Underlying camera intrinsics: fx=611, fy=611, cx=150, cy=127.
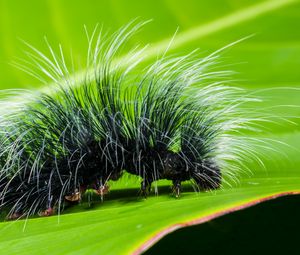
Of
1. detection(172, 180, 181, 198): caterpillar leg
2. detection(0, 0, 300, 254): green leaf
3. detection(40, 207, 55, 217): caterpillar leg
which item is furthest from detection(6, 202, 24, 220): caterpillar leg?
detection(172, 180, 181, 198): caterpillar leg

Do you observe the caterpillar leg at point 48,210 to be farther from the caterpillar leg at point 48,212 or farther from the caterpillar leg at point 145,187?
the caterpillar leg at point 145,187

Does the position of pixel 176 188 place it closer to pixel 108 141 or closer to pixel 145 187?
pixel 145 187

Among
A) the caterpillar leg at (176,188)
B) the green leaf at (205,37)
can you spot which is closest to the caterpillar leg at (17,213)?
the green leaf at (205,37)

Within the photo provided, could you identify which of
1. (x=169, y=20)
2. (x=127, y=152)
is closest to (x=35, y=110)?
(x=127, y=152)

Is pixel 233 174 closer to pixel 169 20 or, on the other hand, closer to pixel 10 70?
pixel 169 20

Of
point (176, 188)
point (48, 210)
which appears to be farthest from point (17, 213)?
point (176, 188)

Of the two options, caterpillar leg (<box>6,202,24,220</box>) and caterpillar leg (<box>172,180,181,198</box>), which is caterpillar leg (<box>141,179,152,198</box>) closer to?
caterpillar leg (<box>172,180,181,198</box>)

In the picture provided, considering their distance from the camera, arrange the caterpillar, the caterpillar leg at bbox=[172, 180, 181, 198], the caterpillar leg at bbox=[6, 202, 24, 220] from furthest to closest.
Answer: the caterpillar
the caterpillar leg at bbox=[6, 202, 24, 220]
the caterpillar leg at bbox=[172, 180, 181, 198]

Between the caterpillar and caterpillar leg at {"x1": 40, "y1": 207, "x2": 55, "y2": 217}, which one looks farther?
the caterpillar
